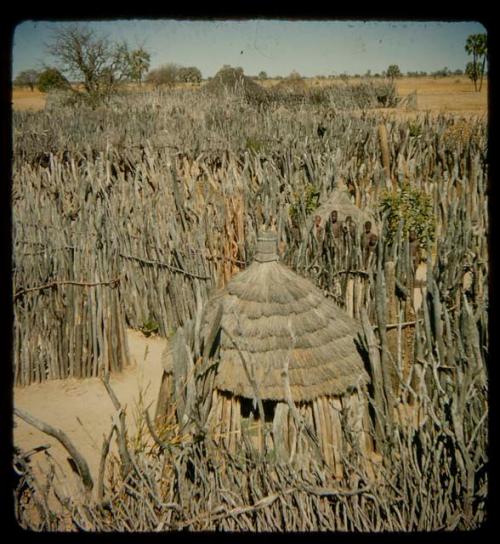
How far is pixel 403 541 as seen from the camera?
2.36 metres

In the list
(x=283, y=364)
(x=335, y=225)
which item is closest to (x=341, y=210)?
(x=335, y=225)

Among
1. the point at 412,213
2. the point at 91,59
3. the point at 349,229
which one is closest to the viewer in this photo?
the point at 349,229

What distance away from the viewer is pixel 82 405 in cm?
453

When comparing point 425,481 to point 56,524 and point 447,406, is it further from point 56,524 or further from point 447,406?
point 56,524

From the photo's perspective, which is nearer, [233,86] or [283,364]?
[283,364]

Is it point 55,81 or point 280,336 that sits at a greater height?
point 55,81

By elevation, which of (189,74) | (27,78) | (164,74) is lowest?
(189,74)

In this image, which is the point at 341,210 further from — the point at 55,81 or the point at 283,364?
the point at 55,81

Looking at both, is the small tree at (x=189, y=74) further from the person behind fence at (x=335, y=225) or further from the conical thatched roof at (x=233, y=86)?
the person behind fence at (x=335, y=225)

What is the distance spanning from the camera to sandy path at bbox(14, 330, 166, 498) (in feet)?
13.0

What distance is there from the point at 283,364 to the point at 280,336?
0.20m

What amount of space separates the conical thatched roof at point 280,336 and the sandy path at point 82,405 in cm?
88

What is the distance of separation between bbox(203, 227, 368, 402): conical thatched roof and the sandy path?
2.89 feet
